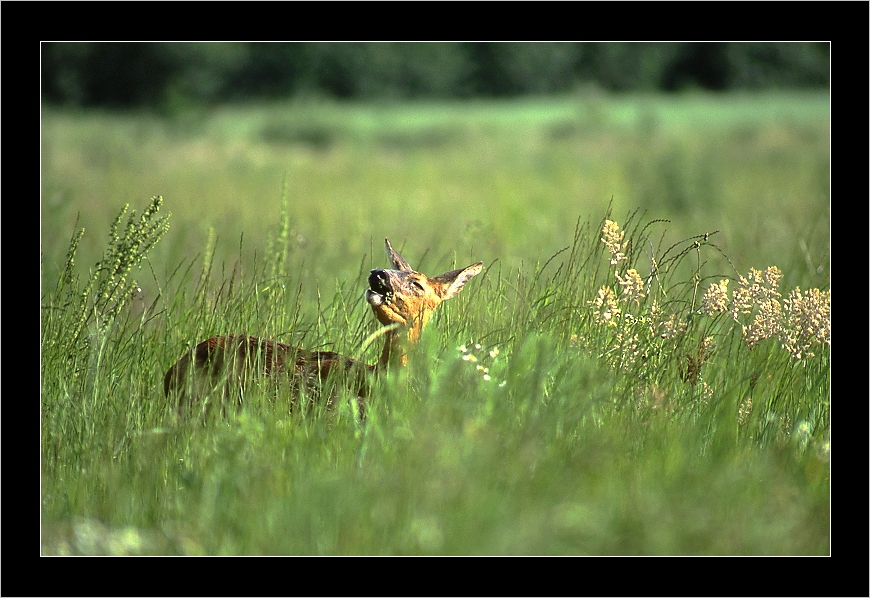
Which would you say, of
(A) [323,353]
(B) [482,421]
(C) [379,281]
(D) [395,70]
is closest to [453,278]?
(C) [379,281]

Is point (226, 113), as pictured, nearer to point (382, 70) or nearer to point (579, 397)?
point (382, 70)

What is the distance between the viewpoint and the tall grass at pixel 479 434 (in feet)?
8.27

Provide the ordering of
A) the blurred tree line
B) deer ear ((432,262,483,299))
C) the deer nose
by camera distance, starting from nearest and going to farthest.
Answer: the deer nose < deer ear ((432,262,483,299)) < the blurred tree line

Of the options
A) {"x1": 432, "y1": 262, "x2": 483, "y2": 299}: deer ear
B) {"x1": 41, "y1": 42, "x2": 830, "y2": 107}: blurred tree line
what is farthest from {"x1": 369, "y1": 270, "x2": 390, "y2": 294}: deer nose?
{"x1": 41, "y1": 42, "x2": 830, "y2": 107}: blurred tree line

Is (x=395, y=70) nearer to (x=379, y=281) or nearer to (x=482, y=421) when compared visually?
(x=379, y=281)

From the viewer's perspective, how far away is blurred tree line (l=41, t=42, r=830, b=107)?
2450cm

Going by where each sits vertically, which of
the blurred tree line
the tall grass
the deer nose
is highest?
the blurred tree line

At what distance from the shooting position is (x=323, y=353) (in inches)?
137

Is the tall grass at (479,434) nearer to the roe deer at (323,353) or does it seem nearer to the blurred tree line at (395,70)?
the roe deer at (323,353)

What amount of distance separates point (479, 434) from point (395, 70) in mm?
30453

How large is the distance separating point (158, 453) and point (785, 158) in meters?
16.0

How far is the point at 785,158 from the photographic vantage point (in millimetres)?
16875

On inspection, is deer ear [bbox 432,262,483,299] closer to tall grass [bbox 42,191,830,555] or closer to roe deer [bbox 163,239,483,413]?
roe deer [bbox 163,239,483,413]

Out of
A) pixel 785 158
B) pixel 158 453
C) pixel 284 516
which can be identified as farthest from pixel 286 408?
pixel 785 158
